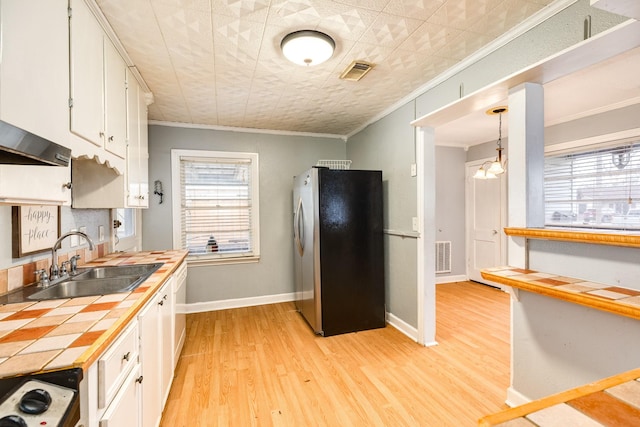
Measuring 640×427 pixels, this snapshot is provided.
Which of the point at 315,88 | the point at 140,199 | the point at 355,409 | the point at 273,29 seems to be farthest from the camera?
the point at 315,88

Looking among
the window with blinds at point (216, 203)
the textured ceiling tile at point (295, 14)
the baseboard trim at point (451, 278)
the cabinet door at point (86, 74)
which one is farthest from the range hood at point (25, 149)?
the baseboard trim at point (451, 278)

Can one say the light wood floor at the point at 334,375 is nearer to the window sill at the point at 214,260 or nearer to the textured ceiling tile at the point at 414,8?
the window sill at the point at 214,260

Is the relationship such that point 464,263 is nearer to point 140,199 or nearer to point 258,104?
point 258,104

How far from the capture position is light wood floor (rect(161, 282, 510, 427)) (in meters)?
1.82

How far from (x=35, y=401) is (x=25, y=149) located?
0.70 meters

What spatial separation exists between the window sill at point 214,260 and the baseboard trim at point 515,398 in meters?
2.94

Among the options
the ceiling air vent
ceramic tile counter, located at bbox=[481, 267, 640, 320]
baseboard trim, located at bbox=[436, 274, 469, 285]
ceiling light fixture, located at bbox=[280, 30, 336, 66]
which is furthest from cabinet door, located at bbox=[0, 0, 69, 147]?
baseboard trim, located at bbox=[436, 274, 469, 285]

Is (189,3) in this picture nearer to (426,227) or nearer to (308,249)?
(308,249)

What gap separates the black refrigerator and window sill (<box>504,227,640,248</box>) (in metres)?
1.57

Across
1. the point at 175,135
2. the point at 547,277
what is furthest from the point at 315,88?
the point at 547,277

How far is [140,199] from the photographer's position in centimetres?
237

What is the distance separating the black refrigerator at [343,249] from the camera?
2.94 m

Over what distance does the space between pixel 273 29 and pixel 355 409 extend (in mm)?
2461

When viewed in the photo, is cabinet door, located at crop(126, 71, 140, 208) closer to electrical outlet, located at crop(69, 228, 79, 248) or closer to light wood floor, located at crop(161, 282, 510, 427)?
electrical outlet, located at crop(69, 228, 79, 248)
